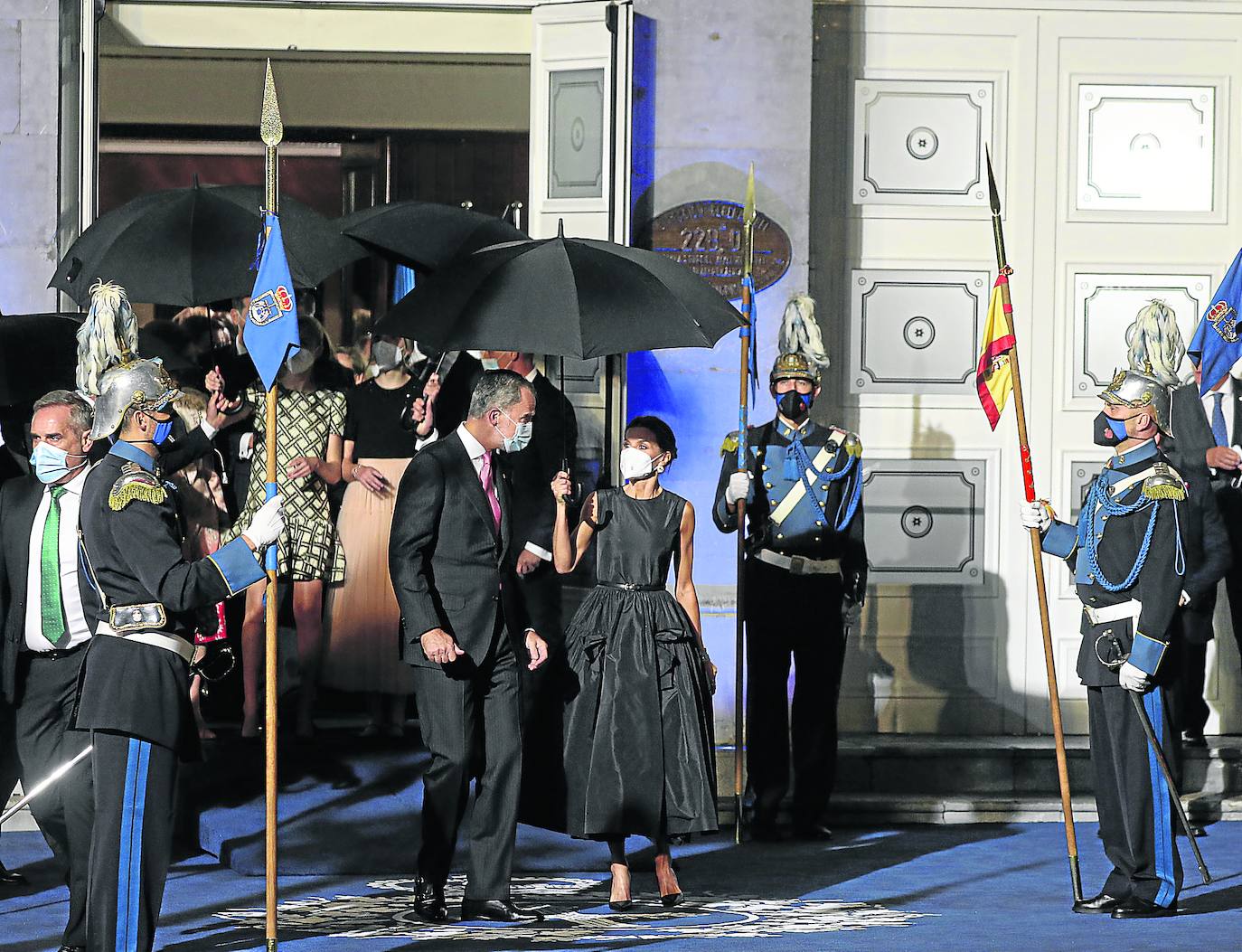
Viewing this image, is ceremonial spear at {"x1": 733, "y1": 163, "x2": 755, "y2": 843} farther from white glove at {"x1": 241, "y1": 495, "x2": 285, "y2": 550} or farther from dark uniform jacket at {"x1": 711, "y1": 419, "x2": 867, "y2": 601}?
white glove at {"x1": 241, "y1": 495, "x2": 285, "y2": 550}

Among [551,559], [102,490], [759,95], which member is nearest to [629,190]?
[759,95]

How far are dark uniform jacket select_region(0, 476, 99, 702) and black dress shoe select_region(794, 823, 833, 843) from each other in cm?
361

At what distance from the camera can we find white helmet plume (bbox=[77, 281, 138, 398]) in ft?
24.5

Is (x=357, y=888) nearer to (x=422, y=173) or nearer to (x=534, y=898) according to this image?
(x=534, y=898)

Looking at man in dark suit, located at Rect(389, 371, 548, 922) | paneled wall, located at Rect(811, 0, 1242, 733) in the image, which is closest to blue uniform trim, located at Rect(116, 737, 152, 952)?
man in dark suit, located at Rect(389, 371, 548, 922)

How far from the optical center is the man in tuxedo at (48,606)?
23.5 feet

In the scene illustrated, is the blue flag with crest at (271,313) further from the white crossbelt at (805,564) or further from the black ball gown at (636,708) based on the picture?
the white crossbelt at (805,564)

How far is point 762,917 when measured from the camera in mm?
7480

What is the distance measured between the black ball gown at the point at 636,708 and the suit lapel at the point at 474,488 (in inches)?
25.2

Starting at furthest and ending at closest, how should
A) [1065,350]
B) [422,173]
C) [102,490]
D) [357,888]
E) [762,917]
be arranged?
[422,173], [1065,350], [357,888], [762,917], [102,490]

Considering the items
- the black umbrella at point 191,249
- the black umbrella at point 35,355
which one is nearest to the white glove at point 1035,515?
the black umbrella at point 191,249

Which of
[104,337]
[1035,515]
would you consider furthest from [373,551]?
[1035,515]

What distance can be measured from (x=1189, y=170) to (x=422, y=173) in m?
4.81

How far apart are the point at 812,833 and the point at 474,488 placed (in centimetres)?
272
